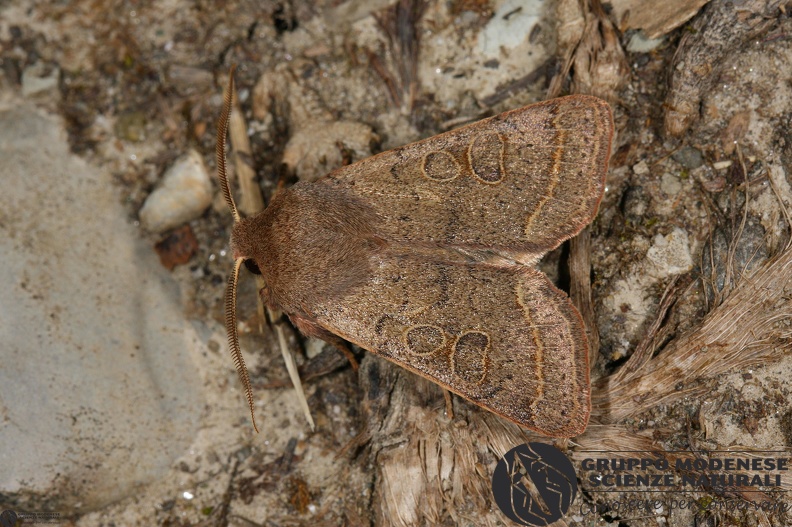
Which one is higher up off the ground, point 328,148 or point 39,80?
point 39,80

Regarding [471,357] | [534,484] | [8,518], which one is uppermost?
[471,357]

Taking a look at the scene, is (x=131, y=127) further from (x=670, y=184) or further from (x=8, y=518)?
(x=670, y=184)

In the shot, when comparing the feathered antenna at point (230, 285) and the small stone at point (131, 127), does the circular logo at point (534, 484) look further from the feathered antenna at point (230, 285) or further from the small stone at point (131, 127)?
the small stone at point (131, 127)

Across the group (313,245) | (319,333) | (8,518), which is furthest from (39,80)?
(8,518)

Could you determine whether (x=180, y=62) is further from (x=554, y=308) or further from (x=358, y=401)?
(x=554, y=308)

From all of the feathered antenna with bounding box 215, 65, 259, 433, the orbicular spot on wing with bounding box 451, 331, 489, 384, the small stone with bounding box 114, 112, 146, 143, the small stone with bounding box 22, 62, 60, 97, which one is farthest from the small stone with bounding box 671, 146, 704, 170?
the small stone with bounding box 22, 62, 60, 97

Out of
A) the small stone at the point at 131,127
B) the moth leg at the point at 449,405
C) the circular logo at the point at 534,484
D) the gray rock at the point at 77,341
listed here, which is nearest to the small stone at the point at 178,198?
the gray rock at the point at 77,341

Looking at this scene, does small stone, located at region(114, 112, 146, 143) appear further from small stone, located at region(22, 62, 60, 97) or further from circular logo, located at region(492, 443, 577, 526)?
circular logo, located at region(492, 443, 577, 526)
